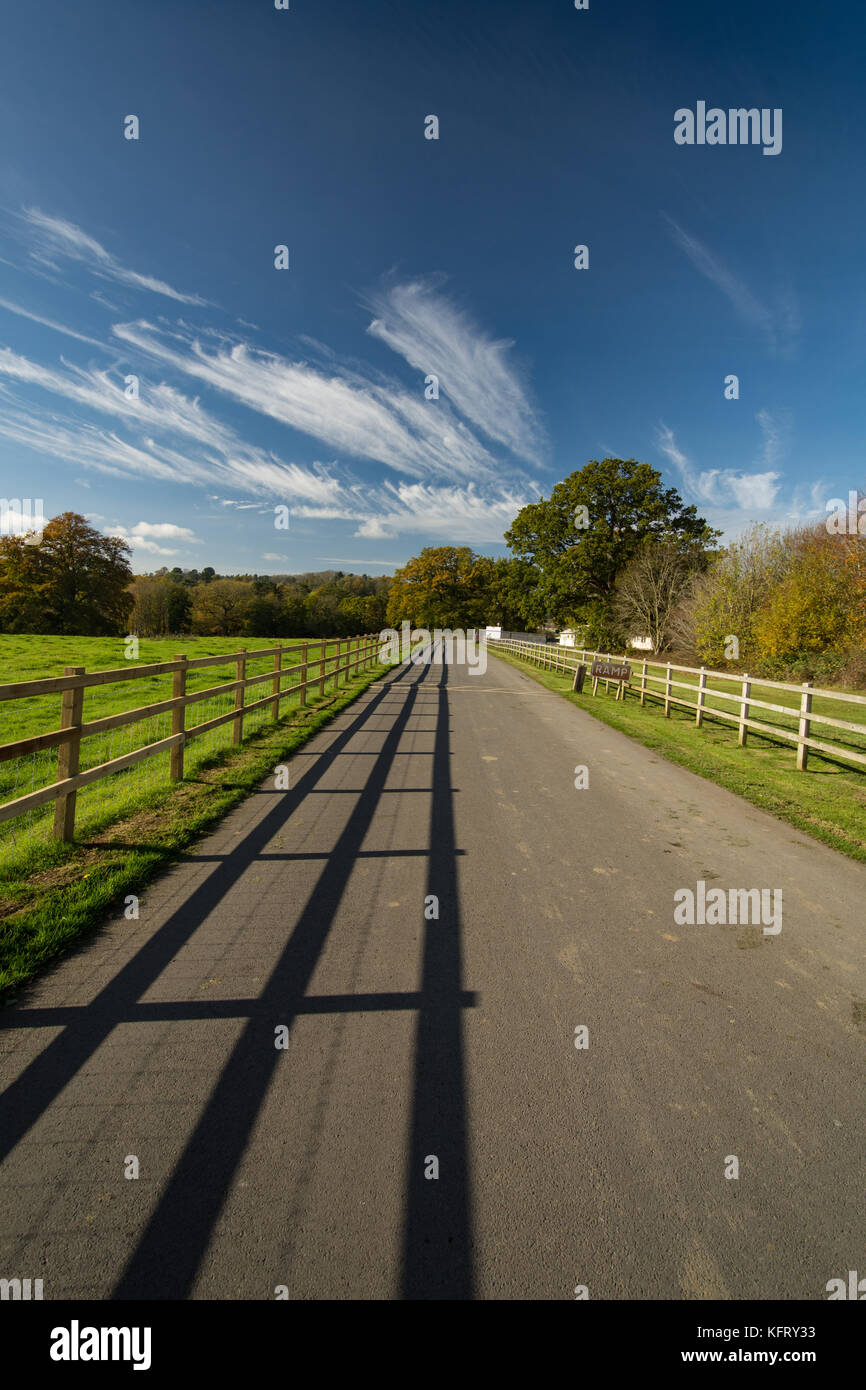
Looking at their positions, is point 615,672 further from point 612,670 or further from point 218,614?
point 218,614

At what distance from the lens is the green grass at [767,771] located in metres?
6.36

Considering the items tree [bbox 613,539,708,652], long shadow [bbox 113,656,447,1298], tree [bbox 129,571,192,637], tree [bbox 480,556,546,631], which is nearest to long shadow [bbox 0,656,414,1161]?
long shadow [bbox 113,656,447,1298]

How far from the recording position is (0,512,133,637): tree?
4369 centimetres

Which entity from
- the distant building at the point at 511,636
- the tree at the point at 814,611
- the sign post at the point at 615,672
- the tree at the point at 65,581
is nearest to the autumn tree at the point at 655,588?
the tree at the point at 814,611

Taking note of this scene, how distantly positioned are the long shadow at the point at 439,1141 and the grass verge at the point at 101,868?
2083mm

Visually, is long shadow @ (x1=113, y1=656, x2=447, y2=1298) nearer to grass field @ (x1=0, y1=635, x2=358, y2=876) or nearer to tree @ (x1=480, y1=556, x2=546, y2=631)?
grass field @ (x1=0, y1=635, x2=358, y2=876)

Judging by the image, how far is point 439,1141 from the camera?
2.16 m

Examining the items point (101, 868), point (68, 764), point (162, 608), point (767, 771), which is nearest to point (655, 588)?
point (767, 771)

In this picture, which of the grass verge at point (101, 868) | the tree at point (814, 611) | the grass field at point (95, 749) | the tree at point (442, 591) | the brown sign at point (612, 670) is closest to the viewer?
the grass verge at point (101, 868)

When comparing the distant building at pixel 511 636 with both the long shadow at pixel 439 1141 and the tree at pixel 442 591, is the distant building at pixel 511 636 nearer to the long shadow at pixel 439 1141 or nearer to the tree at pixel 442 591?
the tree at pixel 442 591

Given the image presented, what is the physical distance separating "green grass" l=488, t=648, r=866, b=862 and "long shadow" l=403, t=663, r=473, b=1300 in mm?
4458

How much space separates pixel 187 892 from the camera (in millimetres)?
4086
